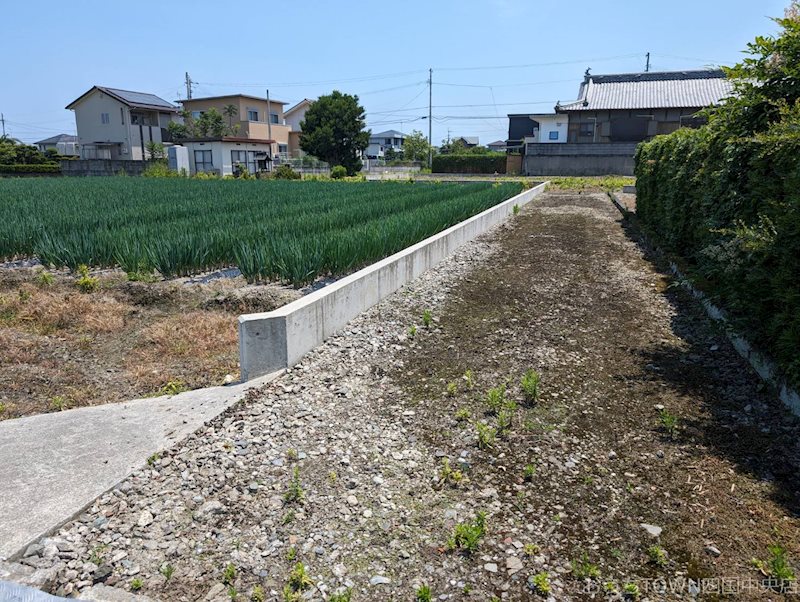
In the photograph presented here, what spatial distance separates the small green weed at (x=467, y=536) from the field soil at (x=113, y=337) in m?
2.49

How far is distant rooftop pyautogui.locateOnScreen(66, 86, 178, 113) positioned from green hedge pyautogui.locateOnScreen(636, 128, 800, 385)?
49.3m

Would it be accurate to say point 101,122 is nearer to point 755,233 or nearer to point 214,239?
point 214,239

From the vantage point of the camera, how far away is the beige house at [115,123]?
46.6 m

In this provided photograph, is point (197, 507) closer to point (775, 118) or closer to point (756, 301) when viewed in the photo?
point (756, 301)

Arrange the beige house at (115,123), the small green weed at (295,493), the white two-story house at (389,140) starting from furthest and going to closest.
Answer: the white two-story house at (389,140) < the beige house at (115,123) < the small green weed at (295,493)

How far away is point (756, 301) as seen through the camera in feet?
14.6

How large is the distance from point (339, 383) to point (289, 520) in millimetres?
1704

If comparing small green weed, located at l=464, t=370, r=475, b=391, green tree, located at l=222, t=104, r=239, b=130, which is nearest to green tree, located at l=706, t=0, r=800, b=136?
small green weed, located at l=464, t=370, r=475, b=391

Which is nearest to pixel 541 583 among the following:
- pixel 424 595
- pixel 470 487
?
pixel 424 595

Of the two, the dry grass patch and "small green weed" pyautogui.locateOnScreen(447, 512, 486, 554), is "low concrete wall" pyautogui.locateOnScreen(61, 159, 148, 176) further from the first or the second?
"small green weed" pyautogui.locateOnScreen(447, 512, 486, 554)

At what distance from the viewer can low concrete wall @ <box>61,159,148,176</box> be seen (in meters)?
38.7

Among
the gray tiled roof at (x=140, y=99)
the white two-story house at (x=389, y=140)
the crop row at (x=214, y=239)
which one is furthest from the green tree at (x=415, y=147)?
the crop row at (x=214, y=239)

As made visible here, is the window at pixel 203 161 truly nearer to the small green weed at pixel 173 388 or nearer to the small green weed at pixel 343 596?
the small green weed at pixel 173 388

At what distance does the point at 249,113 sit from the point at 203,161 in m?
15.1
